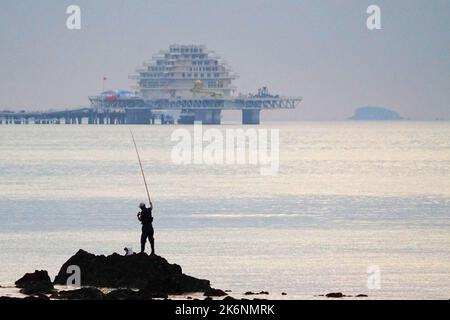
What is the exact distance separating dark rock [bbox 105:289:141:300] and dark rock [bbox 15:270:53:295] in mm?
1205

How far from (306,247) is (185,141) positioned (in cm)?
10286

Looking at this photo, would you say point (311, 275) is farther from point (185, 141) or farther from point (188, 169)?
point (185, 141)

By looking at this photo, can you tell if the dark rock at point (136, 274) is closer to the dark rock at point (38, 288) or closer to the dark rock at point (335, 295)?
the dark rock at point (38, 288)

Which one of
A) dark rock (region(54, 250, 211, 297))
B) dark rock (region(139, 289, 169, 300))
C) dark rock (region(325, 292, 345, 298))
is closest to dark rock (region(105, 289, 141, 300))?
dark rock (region(139, 289, 169, 300))

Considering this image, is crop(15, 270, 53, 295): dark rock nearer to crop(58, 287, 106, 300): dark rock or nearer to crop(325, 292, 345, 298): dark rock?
crop(58, 287, 106, 300): dark rock

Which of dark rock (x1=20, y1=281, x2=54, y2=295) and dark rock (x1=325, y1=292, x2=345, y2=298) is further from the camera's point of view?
dark rock (x1=325, y1=292, x2=345, y2=298)

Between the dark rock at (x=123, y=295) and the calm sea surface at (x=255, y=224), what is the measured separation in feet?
10.3

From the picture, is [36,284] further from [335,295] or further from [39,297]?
[335,295]

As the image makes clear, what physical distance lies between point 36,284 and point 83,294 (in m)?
1.37

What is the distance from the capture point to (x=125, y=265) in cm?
2028

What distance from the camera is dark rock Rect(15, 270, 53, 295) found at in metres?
19.9

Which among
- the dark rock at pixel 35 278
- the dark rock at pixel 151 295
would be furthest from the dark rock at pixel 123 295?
the dark rock at pixel 35 278
